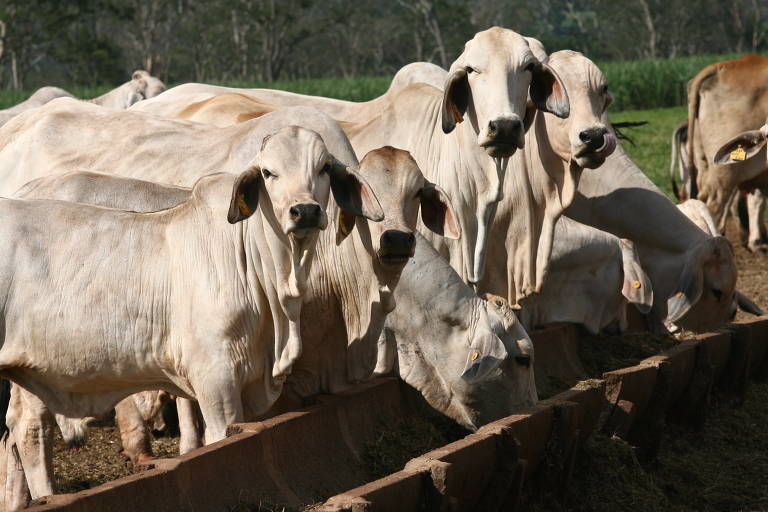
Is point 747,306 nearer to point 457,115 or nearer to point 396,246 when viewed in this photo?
point 457,115

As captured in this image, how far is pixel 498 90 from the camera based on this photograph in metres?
6.13

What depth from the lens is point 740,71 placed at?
1240 cm

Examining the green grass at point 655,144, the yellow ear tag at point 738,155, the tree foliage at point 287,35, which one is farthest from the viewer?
the tree foliage at point 287,35

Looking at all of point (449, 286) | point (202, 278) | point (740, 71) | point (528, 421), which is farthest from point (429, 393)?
point (740, 71)

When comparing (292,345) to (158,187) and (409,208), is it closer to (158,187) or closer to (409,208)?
(409,208)

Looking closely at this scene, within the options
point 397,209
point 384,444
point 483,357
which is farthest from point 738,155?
point 384,444

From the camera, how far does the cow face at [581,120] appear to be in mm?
6570

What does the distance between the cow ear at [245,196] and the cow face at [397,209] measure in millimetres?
497

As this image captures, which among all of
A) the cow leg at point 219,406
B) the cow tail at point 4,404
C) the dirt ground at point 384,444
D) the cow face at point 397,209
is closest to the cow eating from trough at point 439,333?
the dirt ground at point 384,444

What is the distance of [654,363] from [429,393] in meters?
1.20

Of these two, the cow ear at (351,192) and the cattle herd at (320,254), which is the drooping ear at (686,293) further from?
the cow ear at (351,192)

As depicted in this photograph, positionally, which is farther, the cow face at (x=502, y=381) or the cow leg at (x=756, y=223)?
the cow leg at (x=756, y=223)

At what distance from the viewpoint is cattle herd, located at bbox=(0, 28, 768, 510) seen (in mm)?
4680

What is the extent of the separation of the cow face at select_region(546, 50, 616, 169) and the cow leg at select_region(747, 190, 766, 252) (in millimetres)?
6005
